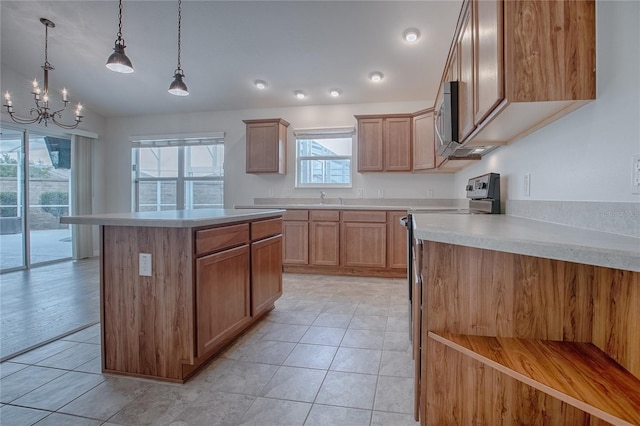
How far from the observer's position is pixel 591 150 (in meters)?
1.30

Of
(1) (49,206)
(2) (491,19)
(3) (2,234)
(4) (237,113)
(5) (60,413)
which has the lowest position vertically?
(5) (60,413)

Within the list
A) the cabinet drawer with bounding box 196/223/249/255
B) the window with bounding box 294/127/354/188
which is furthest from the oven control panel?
the window with bounding box 294/127/354/188

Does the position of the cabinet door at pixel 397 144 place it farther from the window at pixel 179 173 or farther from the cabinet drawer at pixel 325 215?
the window at pixel 179 173

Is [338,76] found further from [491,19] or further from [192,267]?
[192,267]

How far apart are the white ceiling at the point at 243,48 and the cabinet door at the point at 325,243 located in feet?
6.39

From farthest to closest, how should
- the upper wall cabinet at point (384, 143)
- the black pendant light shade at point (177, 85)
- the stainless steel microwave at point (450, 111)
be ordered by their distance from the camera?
the upper wall cabinet at point (384, 143), the black pendant light shade at point (177, 85), the stainless steel microwave at point (450, 111)

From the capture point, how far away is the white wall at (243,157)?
4941 millimetres

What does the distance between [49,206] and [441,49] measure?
611 centimetres

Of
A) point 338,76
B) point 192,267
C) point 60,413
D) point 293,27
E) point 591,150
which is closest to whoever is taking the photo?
point 591,150

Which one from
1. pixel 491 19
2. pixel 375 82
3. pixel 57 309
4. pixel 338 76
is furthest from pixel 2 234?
pixel 491 19

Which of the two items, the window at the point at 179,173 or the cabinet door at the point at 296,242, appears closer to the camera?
the cabinet door at the point at 296,242

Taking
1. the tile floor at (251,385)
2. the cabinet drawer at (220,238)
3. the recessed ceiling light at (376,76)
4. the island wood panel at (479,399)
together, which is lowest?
the tile floor at (251,385)

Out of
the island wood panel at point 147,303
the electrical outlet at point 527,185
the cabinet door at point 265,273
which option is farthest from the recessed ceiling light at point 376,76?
the island wood panel at point 147,303

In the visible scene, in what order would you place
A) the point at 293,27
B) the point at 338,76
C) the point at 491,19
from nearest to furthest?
1. the point at 491,19
2. the point at 293,27
3. the point at 338,76
